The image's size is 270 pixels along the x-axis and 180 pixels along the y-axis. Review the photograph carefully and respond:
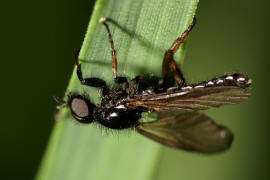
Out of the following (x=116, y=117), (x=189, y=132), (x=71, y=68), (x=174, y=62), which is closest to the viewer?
(x=189, y=132)

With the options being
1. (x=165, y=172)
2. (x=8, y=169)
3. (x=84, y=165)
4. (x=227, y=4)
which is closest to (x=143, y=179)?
(x=84, y=165)

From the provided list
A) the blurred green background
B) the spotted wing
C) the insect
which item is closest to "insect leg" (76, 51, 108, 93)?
the insect

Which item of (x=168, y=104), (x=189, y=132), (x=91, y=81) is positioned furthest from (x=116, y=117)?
(x=189, y=132)

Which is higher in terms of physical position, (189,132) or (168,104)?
(168,104)

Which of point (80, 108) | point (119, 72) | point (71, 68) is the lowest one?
point (80, 108)

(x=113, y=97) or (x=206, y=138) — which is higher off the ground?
(x=113, y=97)

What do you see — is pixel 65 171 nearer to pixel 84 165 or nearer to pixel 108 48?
pixel 84 165

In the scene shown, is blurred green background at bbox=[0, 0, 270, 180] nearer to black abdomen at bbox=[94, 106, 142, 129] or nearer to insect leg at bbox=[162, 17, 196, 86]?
black abdomen at bbox=[94, 106, 142, 129]

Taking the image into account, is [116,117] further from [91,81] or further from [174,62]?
[174,62]
